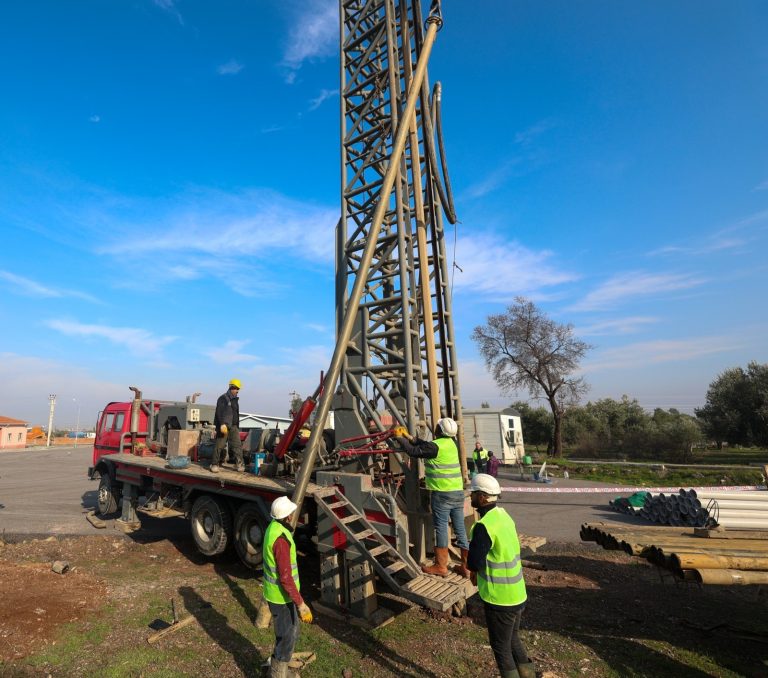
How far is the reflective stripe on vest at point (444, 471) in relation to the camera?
542 centimetres

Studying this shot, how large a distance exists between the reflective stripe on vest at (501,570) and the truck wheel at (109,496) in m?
10.7

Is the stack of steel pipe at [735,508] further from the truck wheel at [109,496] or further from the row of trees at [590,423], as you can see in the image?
the row of trees at [590,423]

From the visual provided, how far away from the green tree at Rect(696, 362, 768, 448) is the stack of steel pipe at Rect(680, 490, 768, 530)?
23.3 metres

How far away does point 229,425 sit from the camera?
841 cm

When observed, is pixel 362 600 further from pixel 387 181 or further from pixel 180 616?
pixel 387 181

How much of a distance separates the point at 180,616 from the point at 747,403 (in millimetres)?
35024

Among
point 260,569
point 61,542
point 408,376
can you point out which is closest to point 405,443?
point 408,376

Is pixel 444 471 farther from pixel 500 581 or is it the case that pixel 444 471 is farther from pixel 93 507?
pixel 93 507

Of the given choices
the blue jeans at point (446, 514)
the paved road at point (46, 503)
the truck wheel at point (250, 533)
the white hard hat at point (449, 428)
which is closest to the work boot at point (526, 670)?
the blue jeans at point (446, 514)

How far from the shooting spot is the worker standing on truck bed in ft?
27.1

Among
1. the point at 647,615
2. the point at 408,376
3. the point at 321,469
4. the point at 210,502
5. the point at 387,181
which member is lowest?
the point at 647,615

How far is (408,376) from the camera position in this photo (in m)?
6.57

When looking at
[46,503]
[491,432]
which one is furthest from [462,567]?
[491,432]

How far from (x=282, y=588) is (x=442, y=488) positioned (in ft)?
7.19
